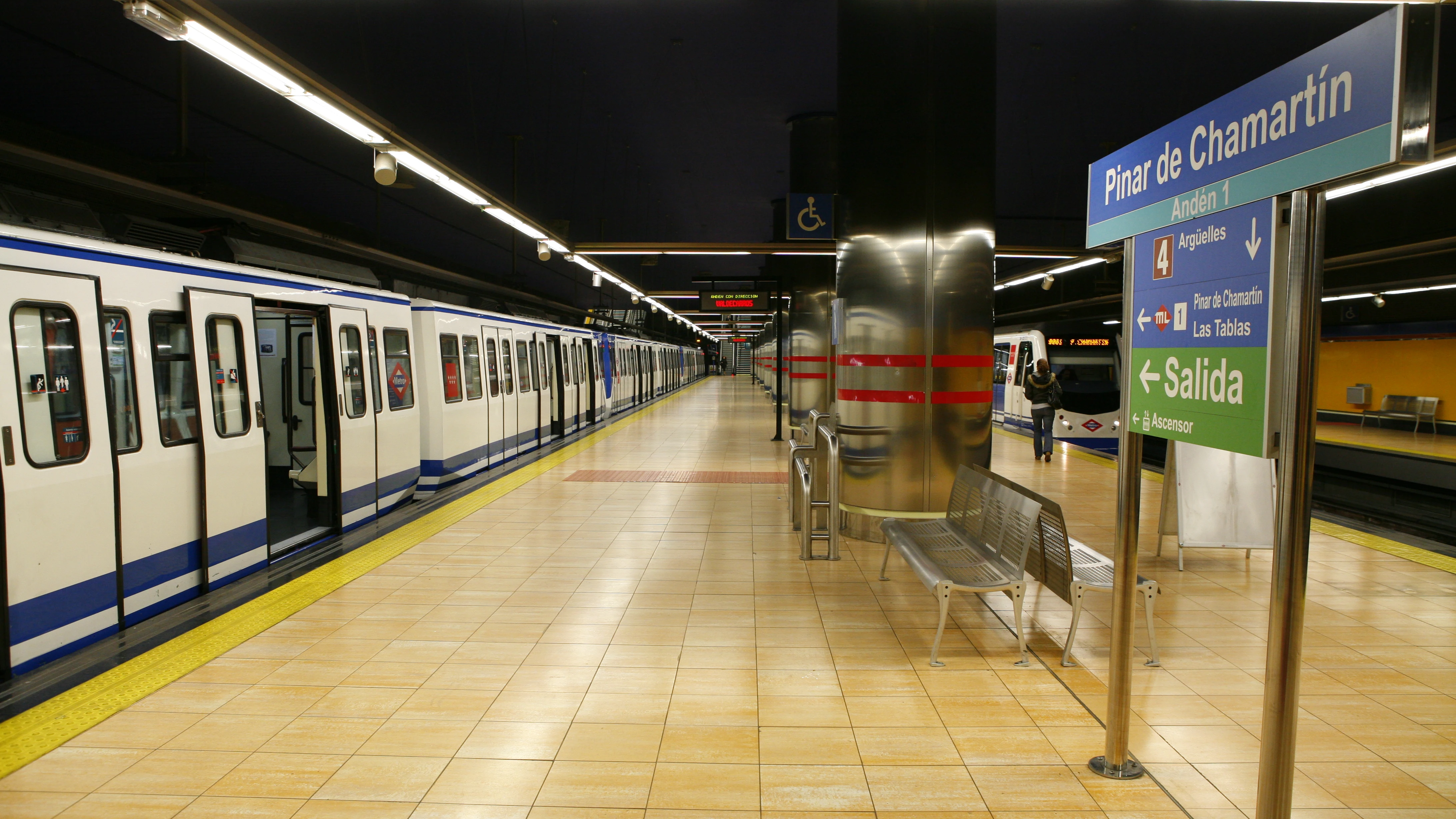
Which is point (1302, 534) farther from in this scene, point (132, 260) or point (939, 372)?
point (132, 260)

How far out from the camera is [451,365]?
8.89 metres

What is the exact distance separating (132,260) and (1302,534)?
5543 millimetres

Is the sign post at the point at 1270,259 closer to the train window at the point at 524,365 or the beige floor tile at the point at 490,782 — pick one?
the beige floor tile at the point at 490,782

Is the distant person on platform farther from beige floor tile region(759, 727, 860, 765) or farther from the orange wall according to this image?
beige floor tile region(759, 727, 860, 765)

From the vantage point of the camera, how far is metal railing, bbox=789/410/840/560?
575 centimetres

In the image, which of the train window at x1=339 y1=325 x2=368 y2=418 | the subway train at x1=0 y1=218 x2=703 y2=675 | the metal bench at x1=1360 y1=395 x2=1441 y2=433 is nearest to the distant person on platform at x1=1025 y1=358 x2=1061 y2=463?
the subway train at x1=0 y1=218 x2=703 y2=675

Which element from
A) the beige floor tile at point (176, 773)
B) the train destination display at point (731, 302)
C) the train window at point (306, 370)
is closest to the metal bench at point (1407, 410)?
the train destination display at point (731, 302)

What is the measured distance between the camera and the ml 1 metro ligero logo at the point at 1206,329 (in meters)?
2.01

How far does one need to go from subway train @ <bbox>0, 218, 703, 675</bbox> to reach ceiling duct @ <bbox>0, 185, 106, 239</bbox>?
317 mm

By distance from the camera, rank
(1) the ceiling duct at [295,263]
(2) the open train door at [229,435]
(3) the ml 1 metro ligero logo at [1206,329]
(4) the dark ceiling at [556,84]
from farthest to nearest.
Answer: (1) the ceiling duct at [295,263] < (4) the dark ceiling at [556,84] < (2) the open train door at [229,435] < (3) the ml 1 metro ligero logo at [1206,329]

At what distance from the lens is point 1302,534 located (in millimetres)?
1869

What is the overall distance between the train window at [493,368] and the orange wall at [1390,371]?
14222 mm

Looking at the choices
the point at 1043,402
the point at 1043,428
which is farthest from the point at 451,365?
the point at 1043,428

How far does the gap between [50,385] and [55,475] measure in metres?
0.46
